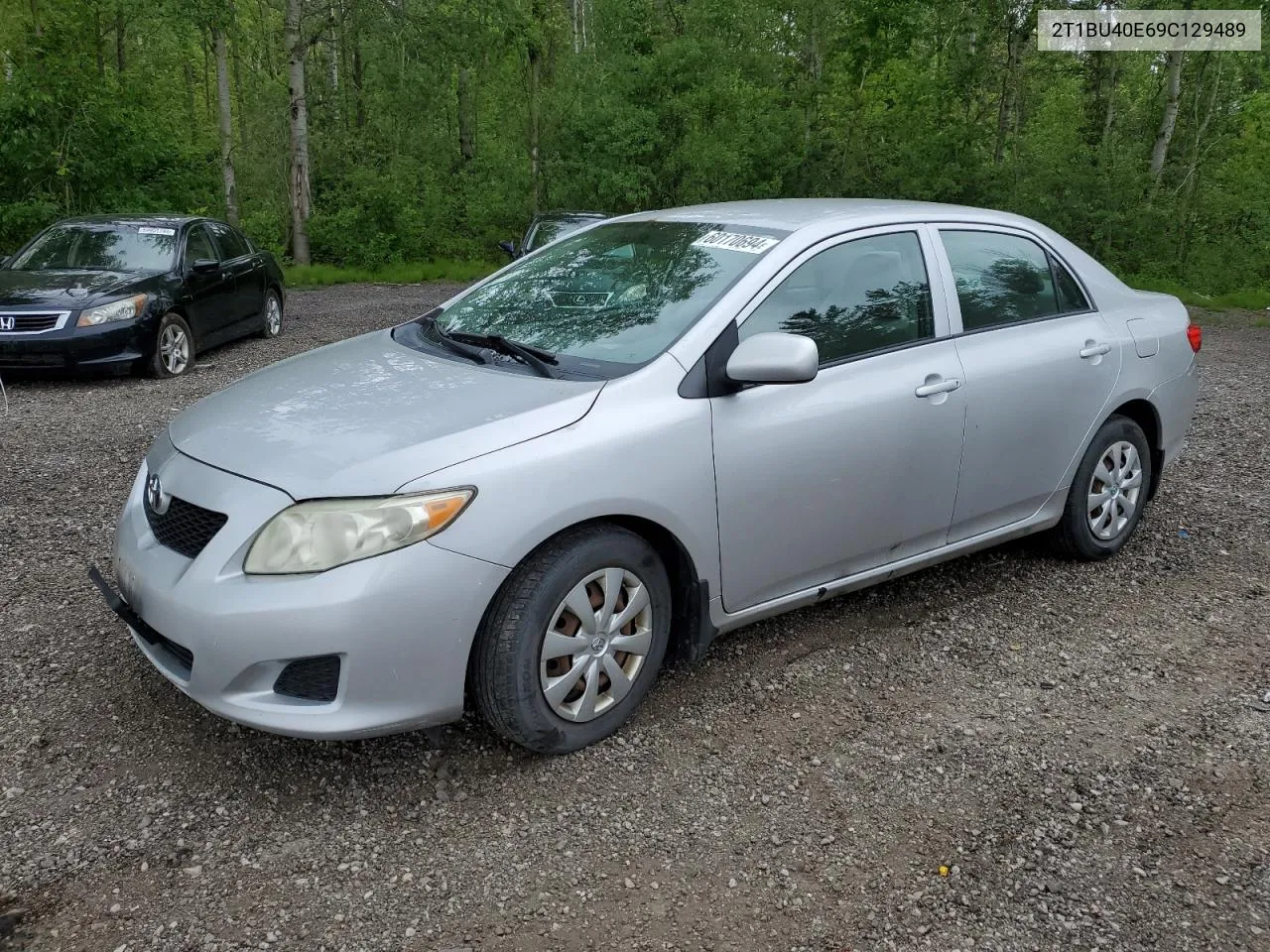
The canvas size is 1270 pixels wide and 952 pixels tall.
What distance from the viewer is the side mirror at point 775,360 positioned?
3301 mm

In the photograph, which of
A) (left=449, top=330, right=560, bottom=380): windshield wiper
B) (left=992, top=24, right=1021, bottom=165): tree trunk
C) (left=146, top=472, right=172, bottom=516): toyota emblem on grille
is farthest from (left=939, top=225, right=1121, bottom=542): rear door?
(left=992, top=24, right=1021, bottom=165): tree trunk

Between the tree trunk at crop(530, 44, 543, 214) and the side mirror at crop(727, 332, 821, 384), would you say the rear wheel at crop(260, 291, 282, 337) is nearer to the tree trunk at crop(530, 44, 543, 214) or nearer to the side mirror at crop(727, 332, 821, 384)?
the side mirror at crop(727, 332, 821, 384)

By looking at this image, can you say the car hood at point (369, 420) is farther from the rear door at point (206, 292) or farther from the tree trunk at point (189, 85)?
the tree trunk at point (189, 85)

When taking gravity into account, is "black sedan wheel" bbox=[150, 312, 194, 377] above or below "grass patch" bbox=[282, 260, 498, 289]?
above

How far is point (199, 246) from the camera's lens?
10.6 meters

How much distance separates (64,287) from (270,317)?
3.18 m

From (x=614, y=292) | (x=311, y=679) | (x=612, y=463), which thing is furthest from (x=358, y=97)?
(x=311, y=679)

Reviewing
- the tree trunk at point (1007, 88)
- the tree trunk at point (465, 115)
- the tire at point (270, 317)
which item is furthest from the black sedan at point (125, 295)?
the tree trunk at point (1007, 88)

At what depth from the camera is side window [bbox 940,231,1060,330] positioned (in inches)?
168

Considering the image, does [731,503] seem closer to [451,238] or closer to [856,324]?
[856,324]

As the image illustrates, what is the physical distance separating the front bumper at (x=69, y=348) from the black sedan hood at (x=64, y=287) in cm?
24

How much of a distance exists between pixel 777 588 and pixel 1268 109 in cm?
2966

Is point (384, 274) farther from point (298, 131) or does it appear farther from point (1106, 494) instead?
point (1106, 494)

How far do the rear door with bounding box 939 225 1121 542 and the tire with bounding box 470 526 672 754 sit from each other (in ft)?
5.13
